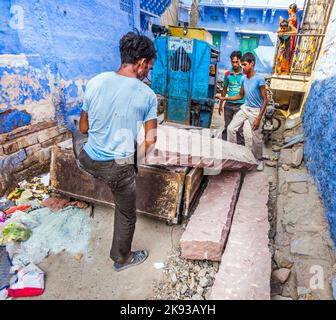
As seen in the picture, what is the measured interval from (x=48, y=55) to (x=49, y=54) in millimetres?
33

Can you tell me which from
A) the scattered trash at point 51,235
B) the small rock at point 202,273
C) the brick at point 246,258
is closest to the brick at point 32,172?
the scattered trash at point 51,235

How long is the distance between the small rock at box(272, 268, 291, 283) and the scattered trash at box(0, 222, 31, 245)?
2.59 meters

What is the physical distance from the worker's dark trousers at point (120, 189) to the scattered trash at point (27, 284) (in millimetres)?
687

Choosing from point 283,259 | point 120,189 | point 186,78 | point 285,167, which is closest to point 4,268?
point 120,189

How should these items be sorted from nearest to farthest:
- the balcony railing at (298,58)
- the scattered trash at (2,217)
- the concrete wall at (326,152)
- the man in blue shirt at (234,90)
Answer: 1. the concrete wall at (326,152)
2. the scattered trash at (2,217)
3. the man in blue shirt at (234,90)
4. the balcony railing at (298,58)

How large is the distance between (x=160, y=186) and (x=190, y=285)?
3.34 feet

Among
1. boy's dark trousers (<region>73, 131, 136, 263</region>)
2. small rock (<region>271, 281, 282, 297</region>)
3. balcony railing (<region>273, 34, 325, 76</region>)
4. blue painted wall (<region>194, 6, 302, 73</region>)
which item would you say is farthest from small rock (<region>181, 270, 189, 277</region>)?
blue painted wall (<region>194, 6, 302, 73</region>)

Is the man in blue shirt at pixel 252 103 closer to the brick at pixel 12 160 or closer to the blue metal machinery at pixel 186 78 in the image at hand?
the blue metal machinery at pixel 186 78

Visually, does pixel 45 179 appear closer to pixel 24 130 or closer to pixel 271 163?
pixel 24 130

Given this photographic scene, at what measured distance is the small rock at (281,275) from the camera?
2.31 meters

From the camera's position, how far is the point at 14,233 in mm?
2699

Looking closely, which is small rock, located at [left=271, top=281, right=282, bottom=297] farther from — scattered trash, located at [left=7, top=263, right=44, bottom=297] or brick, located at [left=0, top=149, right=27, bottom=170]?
brick, located at [left=0, top=149, right=27, bottom=170]

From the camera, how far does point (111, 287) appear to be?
7.57 ft

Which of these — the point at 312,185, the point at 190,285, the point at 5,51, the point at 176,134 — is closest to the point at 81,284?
the point at 190,285
